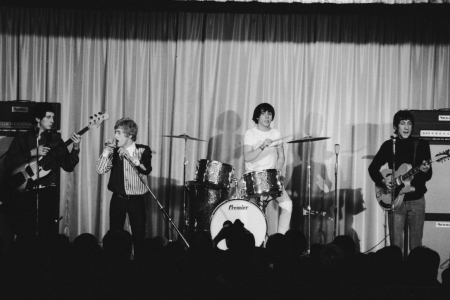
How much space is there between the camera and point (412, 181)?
5.64 meters

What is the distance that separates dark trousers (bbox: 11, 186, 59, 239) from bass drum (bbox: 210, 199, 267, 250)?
1847 mm

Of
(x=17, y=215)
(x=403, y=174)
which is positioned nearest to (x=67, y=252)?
(x=17, y=215)

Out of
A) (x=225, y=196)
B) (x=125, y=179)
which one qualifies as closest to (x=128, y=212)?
(x=125, y=179)

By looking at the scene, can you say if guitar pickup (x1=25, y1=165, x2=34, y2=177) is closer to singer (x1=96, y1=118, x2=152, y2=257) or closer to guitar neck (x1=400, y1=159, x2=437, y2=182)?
singer (x1=96, y1=118, x2=152, y2=257)

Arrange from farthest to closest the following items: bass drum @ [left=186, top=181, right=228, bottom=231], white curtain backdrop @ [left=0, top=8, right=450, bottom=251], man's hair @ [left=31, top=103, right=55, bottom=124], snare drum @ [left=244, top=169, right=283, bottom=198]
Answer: white curtain backdrop @ [left=0, top=8, right=450, bottom=251] < bass drum @ [left=186, top=181, right=228, bottom=231] < snare drum @ [left=244, top=169, right=283, bottom=198] < man's hair @ [left=31, top=103, right=55, bottom=124]

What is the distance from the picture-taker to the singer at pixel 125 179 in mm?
5621

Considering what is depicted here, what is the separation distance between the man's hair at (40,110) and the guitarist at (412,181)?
3793 mm

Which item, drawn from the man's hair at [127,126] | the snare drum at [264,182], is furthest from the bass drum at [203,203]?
the man's hair at [127,126]

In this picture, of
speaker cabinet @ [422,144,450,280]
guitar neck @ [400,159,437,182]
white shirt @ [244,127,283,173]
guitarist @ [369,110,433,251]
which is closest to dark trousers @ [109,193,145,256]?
white shirt @ [244,127,283,173]

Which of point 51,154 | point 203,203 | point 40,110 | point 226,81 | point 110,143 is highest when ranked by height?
point 226,81

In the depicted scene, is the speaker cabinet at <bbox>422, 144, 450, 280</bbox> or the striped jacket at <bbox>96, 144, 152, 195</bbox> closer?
the striped jacket at <bbox>96, 144, 152, 195</bbox>

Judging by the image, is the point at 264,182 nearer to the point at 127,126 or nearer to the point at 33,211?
the point at 127,126

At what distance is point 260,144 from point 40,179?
103 inches

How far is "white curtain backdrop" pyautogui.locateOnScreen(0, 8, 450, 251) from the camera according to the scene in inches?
295
